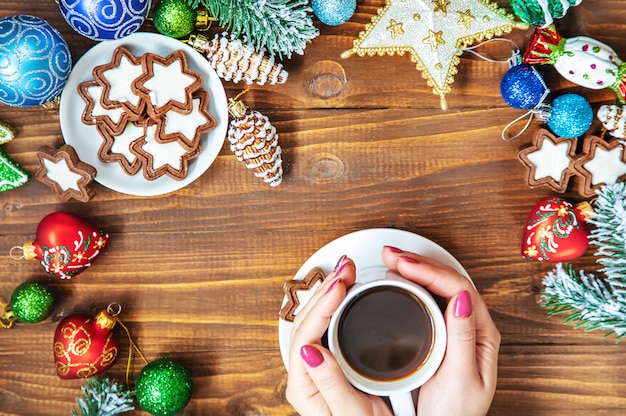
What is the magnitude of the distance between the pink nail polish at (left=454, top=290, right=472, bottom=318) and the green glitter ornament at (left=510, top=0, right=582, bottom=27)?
1.62 feet

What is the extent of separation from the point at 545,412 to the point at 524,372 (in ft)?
0.30

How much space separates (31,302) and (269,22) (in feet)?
2.17

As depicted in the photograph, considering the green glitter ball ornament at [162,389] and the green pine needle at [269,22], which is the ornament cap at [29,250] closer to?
the green glitter ball ornament at [162,389]

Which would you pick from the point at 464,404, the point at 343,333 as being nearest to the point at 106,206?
the point at 343,333

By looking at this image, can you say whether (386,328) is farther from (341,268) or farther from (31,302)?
(31,302)

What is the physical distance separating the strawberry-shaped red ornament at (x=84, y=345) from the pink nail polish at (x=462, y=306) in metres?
0.62

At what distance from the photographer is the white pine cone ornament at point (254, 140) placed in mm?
1026

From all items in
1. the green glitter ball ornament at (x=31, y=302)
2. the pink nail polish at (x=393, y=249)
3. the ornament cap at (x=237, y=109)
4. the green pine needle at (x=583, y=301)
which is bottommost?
the green pine needle at (x=583, y=301)

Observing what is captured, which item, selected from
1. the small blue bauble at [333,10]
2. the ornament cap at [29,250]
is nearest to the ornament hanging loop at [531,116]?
the small blue bauble at [333,10]

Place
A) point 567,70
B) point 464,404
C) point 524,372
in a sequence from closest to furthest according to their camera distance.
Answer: point 464,404, point 567,70, point 524,372

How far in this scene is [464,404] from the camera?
892mm

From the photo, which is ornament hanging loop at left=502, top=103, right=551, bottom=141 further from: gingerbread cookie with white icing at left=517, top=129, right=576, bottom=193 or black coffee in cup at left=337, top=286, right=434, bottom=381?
black coffee in cup at left=337, top=286, right=434, bottom=381

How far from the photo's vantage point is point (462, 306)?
86 cm

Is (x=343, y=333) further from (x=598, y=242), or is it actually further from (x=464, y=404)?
(x=598, y=242)
